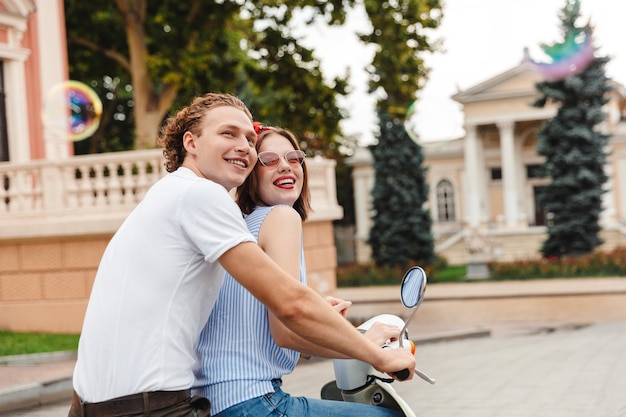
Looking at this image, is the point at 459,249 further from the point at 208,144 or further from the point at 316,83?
the point at 208,144

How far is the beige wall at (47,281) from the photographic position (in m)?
12.9

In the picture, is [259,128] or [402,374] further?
[259,128]

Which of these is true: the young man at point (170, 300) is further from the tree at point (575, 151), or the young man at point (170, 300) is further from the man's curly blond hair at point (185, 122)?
the tree at point (575, 151)

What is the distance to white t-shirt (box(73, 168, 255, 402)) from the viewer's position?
219cm

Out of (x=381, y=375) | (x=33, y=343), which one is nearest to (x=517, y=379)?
(x=33, y=343)

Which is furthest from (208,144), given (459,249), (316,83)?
(459,249)

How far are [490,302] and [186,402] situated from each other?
68.2 ft

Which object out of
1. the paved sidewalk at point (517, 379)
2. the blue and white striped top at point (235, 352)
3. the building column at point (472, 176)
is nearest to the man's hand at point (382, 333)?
the blue and white striped top at point (235, 352)

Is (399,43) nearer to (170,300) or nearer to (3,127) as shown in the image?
(3,127)

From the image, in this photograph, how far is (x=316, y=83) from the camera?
1934cm

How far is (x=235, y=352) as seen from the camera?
237 cm

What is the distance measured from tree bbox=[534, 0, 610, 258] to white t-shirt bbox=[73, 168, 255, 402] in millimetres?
32592

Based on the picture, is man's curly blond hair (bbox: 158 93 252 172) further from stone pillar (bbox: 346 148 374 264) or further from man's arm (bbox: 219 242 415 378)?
stone pillar (bbox: 346 148 374 264)

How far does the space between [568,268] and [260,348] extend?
2863cm
